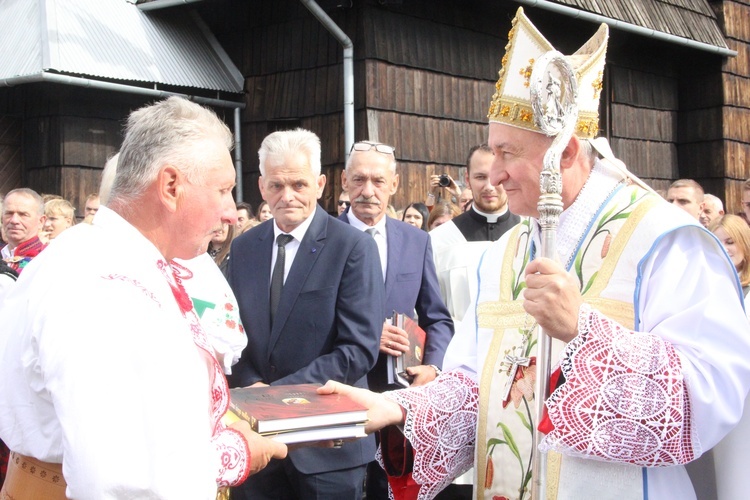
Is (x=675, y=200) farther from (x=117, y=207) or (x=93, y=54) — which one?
(x=93, y=54)

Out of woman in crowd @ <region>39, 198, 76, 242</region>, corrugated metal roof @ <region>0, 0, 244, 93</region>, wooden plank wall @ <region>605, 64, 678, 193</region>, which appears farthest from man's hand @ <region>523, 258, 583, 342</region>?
wooden plank wall @ <region>605, 64, 678, 193</region>

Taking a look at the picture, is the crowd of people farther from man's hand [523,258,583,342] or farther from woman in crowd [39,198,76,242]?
woman in crowd [39,198,76,242]

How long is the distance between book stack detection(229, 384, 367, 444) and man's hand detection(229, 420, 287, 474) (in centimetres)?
3

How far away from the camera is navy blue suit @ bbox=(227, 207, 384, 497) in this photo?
3.75 meters

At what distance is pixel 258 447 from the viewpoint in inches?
97.0

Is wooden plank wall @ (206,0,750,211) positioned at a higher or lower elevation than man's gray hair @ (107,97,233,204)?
higher

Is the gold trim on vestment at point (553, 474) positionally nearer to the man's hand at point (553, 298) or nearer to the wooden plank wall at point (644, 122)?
the man's hand at point (553, 298)

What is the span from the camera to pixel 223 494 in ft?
9.04

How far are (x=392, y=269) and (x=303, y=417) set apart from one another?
7.14 feet

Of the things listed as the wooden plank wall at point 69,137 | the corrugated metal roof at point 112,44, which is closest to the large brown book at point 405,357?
the corrugated metal roof at point 112,44

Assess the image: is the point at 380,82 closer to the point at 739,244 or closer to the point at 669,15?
the point at 669,15

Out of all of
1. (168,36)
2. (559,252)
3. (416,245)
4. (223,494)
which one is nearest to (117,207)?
(223,494)

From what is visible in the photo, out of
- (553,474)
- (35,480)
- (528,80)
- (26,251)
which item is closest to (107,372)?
(35,480)

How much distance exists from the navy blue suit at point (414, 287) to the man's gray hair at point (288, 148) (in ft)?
2.60
